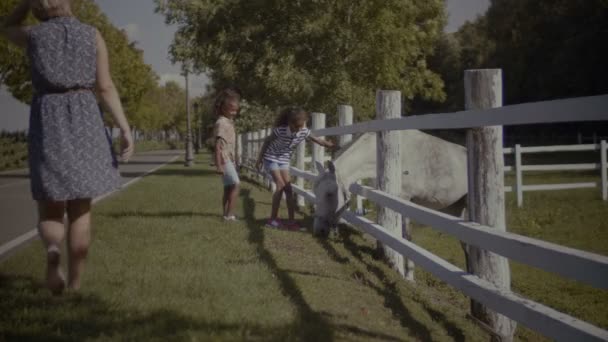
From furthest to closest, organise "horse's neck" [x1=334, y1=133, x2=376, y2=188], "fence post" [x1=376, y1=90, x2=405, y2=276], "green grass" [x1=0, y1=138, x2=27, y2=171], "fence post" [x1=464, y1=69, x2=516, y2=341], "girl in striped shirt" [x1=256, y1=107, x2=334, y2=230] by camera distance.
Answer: "green grass" [x1=0, y1=138, x2=27, y2=171]
"girl in striped shirt" [x1=256, y1=107, x2=334, y2=230]
"horse's neck" [x1=334, y1=133, x2=376, y2=188]
"fence post" [x1=376, y1=90, x2=405, y2=276]
"fence post" [x1=464, y1=69, x2=516, y2=341]

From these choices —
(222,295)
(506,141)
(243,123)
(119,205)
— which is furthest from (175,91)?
(222,295)

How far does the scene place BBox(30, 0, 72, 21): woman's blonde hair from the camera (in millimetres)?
3406

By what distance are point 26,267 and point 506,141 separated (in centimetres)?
3933

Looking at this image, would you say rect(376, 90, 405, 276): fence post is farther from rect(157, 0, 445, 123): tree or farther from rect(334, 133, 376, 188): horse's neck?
rect(157, 0, 445, 123): tree

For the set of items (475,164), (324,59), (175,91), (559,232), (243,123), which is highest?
(175,91)

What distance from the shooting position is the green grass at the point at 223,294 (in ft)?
10.3

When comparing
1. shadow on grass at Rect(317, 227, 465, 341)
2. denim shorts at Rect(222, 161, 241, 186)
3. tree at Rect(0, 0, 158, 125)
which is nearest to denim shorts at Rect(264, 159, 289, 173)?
denim shorts at Rect(222, 161, 241, 186)

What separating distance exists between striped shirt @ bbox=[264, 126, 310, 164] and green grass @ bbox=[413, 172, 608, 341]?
7.65ft

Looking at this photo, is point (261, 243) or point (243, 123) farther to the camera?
point (243, 123)

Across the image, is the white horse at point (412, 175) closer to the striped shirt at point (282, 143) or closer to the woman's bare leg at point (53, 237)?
the striped shirt at point (282, 143)

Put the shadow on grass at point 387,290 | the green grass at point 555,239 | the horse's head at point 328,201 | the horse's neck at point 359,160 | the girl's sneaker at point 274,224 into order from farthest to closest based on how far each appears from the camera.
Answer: the girl's sneaker at point 274,224 < the horse's neck at point 359,160 < the horse's head at point 328,201 < the green grass at point 555,239 < the shadow on grass at point 387,290

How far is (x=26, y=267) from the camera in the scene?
181 inches

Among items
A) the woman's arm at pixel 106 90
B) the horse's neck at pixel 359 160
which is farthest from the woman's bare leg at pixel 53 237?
the horse's neck at pixel 359 160

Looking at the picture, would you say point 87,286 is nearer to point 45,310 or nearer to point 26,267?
point 45,310
